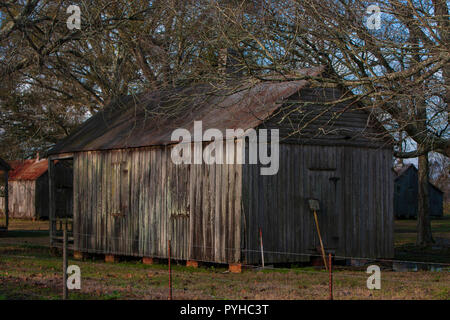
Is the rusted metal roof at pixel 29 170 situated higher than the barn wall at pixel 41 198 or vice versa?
the rusted metal roof at pixel 29 170

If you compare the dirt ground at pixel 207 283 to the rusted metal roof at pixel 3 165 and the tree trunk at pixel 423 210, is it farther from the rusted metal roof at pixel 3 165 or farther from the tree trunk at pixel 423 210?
the rusted metal roof at pixel 3 165

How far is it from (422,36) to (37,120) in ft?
69.2

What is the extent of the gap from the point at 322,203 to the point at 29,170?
35.7 metres

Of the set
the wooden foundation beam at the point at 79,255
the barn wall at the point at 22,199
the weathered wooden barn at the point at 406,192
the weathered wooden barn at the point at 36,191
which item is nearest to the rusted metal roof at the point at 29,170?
the weathered wooden barn at the point at 36,191

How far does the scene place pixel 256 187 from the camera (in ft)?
53.4

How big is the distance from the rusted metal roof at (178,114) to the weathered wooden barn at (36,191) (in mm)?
23117

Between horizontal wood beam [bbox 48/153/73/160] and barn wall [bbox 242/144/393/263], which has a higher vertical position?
horizontal wood beam [bbox 48/153/73/160]

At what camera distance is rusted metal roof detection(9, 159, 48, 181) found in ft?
154

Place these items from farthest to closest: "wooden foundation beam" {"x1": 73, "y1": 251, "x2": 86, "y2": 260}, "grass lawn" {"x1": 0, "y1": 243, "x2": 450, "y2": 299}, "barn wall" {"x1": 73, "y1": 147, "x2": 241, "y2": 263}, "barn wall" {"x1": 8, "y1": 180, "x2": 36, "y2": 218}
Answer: "barn wall" {"x1": 8, "y1": 180, "x2": 36, "y2": 218} < "wooden foundation beam" {"x1": 73, "y1": 251, "x2": 86, "y2": 260} < "barn wall" {"x1": 73, "y1": 147, "x2": 241, "y2": 263} < "grass lawn" {"x1": 0, "y1": 243, "x2": 450, "y2": 299}

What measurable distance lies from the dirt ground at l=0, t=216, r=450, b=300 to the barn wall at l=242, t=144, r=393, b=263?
0.68 m

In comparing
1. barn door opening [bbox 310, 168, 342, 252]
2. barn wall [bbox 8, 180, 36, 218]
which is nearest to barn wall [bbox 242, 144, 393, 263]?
barn door opening [bbox 310, 168, 342, 252]

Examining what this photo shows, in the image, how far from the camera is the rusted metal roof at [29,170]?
47031mm

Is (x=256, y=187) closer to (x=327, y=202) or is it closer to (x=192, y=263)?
(x=327, y=202)

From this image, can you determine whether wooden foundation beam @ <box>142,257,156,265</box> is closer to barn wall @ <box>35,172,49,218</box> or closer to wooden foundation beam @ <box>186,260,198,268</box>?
wooden foundation beam @ <box>186,260,198,268</box>
